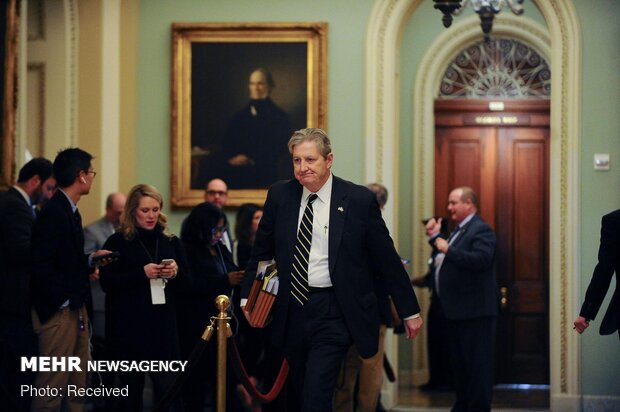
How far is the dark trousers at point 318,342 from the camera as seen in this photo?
5.77m

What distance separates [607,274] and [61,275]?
3.17 m

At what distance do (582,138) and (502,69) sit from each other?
2.58m

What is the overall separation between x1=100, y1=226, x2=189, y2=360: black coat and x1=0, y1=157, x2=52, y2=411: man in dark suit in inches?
18.7

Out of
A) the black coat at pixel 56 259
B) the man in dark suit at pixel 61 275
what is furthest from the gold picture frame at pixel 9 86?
the black coat at pixel 56 259

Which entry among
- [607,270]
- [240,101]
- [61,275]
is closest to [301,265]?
[61,275]

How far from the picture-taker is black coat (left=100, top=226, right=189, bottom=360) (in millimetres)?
7074

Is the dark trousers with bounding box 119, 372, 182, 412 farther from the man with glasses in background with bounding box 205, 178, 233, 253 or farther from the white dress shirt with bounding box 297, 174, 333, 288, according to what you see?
the man with glasses in background with bounding box 205, 178, 233, 253

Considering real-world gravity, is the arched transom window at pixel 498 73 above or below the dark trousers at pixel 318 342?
above

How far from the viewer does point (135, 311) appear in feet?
23.3

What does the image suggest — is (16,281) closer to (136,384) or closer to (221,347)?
(136,384)

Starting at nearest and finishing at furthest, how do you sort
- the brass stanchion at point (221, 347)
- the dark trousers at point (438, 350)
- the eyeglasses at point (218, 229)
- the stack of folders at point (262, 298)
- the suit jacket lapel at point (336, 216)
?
the suit jacket lapel at point (336, 216) < the stack of folders at point (262, 298) < the brass stanchion at point (221, 347) < the eyeglasses at point (218, 229) < the dark trousers at point (438, 350)

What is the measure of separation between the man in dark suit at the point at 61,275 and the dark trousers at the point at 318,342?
5.25 ft

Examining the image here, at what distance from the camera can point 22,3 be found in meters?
8.58

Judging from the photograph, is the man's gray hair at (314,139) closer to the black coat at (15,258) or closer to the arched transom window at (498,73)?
the black coat at (15,258)
